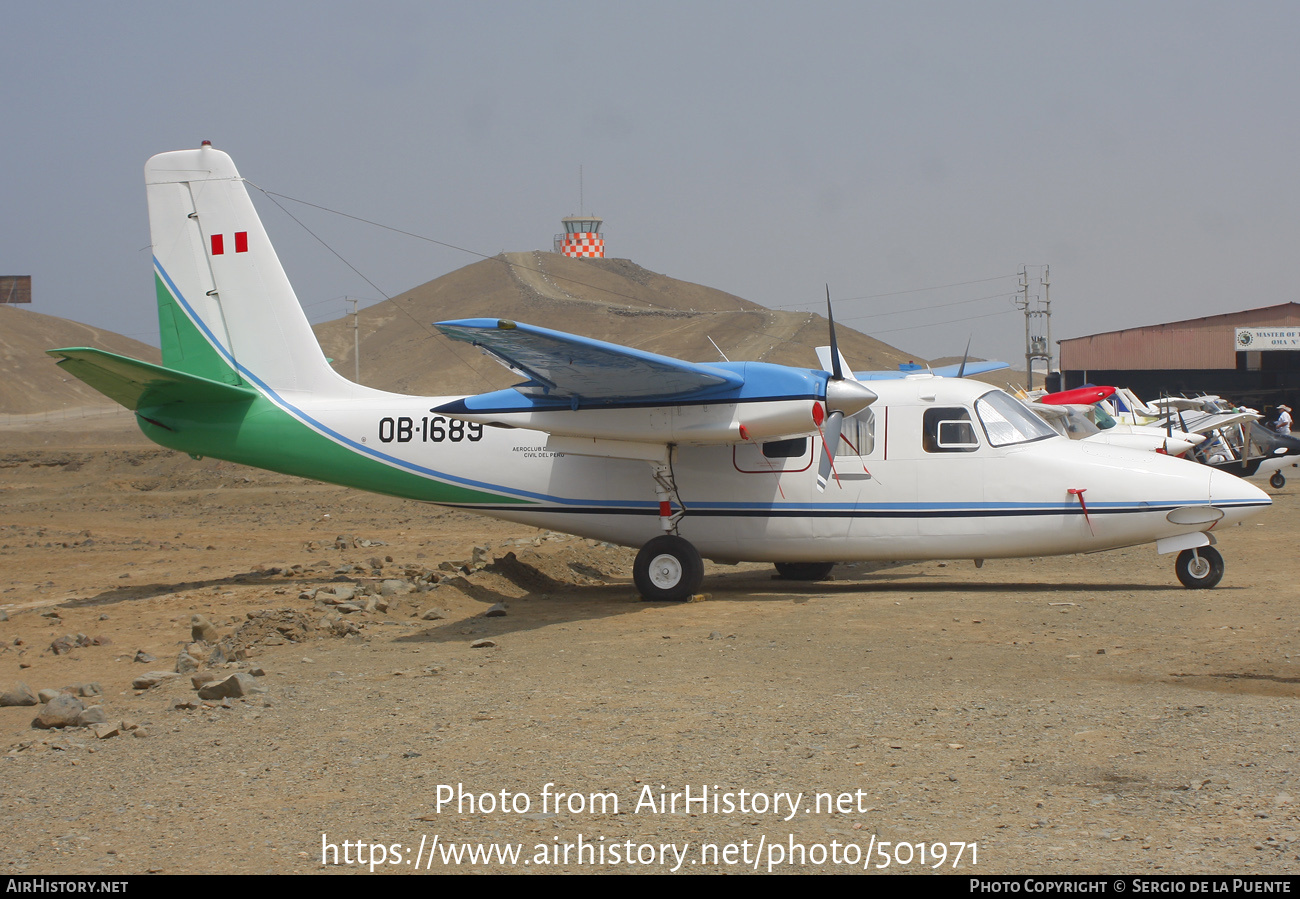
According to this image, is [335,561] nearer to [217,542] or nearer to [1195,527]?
[217,542]

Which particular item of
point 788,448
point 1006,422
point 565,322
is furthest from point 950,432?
point 565,322

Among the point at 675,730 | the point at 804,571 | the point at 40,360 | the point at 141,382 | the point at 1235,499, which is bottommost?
the point at 675,730

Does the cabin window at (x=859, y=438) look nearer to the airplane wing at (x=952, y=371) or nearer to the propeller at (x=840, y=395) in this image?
the propeller at (x=840, y=395)

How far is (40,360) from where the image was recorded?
8362 cm

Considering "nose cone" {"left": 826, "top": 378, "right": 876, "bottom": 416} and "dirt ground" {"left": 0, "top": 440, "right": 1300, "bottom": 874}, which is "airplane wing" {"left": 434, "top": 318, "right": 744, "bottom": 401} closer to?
"nose cone" {"left": 826, "top": 378, "right": 876, "bottom": 416}

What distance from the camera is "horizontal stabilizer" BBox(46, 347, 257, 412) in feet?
35.4

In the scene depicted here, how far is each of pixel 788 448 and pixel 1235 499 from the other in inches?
180

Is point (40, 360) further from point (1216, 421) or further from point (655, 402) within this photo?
point (655, 402)

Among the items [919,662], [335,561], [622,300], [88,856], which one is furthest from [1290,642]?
[622,300]

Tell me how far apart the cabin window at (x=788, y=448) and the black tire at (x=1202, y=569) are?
4124 millimetres

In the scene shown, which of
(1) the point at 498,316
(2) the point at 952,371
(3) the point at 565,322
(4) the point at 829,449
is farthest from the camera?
(1) the point at 498,316

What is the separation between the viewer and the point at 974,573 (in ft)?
45.9

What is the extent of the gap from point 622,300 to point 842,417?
338 feet

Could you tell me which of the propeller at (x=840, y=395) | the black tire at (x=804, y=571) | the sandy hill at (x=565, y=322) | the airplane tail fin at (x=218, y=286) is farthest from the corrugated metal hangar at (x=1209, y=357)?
the airplane tail fin at (x=218, y=286)
